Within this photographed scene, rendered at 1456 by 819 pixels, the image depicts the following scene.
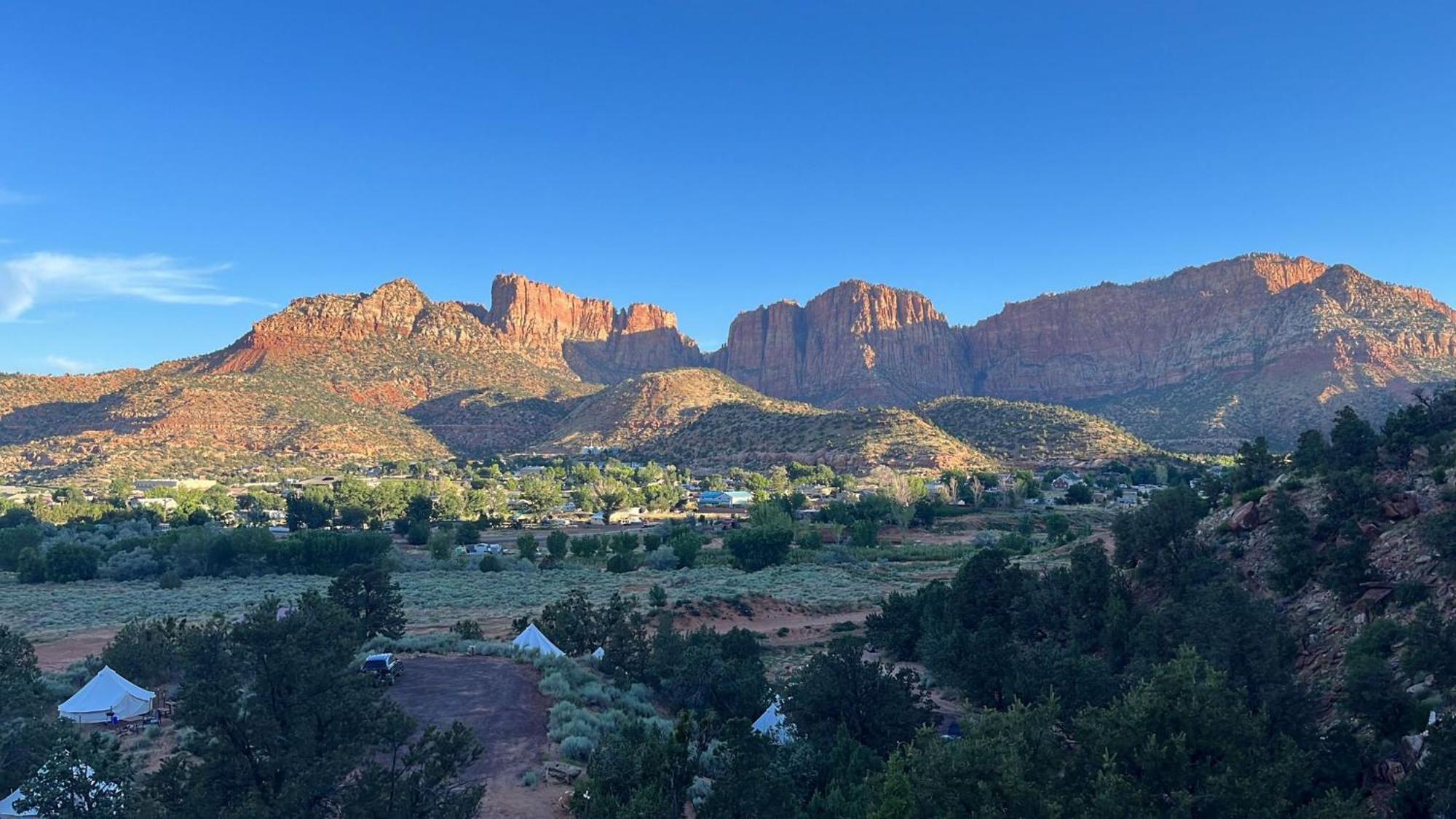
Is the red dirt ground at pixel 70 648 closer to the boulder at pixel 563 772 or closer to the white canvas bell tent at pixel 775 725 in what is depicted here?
the boulder at pixel 563 772

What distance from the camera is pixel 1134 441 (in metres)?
103

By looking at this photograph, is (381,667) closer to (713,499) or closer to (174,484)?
(713,499)

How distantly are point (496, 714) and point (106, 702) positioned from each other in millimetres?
9441

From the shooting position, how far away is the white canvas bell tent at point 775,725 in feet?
57.9

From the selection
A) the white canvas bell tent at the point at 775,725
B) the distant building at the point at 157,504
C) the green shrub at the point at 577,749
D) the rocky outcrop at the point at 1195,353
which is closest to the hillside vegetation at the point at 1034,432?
the rocky outcrop at the point at 1195,353

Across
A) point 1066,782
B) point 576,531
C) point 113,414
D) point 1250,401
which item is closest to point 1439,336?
point 1250,401

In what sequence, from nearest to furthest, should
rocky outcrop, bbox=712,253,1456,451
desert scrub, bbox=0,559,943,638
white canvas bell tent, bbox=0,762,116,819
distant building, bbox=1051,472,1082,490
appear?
white canvas bell tent, bbox=0,762,116,819 < desert scrub, bbox=0,559,943,638 < distant building, bbox=1051,472,1082,490 < rocky outcrop, bbox=712,253,1456,451

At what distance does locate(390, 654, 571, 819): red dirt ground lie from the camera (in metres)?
14.6

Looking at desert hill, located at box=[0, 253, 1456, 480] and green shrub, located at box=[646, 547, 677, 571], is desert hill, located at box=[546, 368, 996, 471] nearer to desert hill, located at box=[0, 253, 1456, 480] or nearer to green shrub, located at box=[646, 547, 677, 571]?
desert hill, located at box=[0, 253, 1456, 480]

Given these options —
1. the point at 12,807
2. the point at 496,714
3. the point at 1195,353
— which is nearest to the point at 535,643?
the point at 496,714

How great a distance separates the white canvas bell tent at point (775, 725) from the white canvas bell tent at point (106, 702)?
15.3 metres

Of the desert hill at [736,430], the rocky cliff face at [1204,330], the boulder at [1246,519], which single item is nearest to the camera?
the boulder at [1246,519]

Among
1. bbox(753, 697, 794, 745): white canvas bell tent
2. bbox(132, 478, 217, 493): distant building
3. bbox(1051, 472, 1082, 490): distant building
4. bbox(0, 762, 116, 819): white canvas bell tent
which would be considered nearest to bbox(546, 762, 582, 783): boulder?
bbox(753, 697, 794, 745): white canvas bell tent

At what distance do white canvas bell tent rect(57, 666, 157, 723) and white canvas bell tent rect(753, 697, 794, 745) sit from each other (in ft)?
50.2
